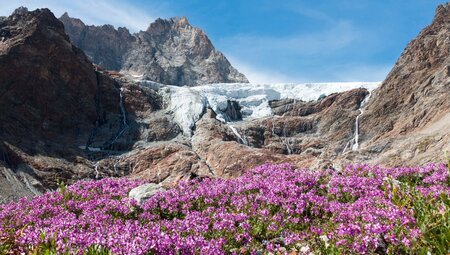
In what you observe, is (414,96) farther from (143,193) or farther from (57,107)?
(143,193)

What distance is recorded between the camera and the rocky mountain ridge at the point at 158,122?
5450 cm

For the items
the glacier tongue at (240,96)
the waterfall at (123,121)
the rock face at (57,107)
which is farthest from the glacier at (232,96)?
the waterfall at (123,121)

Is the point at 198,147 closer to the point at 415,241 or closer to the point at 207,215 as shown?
the point at 207,215

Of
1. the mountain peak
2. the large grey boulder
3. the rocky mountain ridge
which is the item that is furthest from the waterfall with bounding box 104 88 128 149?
the mountain peak

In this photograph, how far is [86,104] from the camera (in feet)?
250

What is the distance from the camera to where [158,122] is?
75938 millimetres

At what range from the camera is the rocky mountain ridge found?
179ft

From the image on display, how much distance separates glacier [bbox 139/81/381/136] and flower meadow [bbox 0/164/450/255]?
198 ft

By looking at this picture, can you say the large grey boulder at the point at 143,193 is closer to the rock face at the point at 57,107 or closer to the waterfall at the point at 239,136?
the rock face at the point at 57,107

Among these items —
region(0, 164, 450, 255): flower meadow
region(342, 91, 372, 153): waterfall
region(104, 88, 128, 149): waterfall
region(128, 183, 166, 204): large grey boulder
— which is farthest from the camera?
region(342, 91, 372, 153): waterfall

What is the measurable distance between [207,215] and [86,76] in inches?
2924

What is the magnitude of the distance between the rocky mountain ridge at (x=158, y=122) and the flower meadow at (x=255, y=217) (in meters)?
35.8

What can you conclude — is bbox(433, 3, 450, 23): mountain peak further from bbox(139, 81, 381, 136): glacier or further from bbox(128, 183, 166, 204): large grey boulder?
bbox(128, 183, 166, 204): large grey boulder

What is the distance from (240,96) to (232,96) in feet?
8.06
